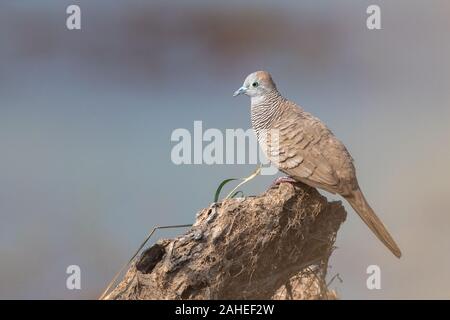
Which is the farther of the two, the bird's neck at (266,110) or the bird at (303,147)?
the bird's neck at (266,110)

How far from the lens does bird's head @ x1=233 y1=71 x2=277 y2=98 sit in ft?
14.4

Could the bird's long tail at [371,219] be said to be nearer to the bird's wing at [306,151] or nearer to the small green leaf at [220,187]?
the bird's wing at [306,151]

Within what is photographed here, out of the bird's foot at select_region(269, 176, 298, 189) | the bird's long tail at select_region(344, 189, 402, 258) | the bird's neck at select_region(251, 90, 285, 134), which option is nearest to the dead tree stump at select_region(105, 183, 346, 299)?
the bird's foot at select_region(269, 176, 298, 189)

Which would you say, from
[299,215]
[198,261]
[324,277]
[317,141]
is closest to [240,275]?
[198,261]

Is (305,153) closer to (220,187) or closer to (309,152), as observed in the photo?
(309,152)

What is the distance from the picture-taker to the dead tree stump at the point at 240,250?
3.38m

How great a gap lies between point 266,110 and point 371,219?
1.08m

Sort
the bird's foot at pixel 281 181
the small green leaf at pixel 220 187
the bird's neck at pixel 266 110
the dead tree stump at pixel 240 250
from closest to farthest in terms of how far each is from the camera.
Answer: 1. the dead tree stump at pixel 240 250
2. the small green leaf at pixel 220 187
3. the bird's foot at pixel 281 181
4. the bird's neck at pixel 266 110

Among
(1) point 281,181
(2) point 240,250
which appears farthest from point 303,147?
(2) point 240,250

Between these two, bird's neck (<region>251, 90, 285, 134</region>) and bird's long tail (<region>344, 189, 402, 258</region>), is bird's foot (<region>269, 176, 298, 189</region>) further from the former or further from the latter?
bird's neck (<region>251, 90, 285, 134</region>)

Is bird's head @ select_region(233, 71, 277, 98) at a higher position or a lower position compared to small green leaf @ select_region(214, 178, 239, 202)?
higher

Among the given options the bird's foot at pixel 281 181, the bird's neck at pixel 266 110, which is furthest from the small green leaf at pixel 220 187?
the bird's neck at pixel 266 110

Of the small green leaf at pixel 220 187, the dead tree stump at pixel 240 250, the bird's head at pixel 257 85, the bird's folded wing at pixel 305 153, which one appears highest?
the bird's head at pixel 257 85
